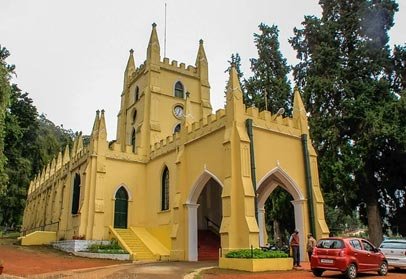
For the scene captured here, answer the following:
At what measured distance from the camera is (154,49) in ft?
104

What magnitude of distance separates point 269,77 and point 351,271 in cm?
2090

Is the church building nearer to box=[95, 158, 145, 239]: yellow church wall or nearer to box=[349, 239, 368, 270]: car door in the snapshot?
box=[95, 158, 145, 239]: yellow church wall

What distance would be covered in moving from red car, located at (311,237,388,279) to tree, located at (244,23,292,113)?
17.0 meters

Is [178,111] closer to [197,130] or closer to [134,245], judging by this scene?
[197,130]

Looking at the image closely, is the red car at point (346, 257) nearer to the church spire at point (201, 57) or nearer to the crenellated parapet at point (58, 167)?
the crenellated parapet at point (58, 167)

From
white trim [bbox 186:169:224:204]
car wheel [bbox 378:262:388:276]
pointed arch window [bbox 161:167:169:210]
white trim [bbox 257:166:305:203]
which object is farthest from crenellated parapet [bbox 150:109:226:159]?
car wheel [bbox 378:262:388:276]

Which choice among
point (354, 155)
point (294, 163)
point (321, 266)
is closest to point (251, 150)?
point (294, 163)

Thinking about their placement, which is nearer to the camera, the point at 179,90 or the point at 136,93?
the point at 179,90

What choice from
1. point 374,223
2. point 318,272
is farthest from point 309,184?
point 318,272

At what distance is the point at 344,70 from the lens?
80.1ft

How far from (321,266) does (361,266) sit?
4.57 feet

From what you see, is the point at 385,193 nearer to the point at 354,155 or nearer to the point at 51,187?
the point at 354,155

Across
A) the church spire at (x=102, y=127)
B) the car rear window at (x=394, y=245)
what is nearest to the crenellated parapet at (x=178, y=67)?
the church spire at (x=102, y=127)

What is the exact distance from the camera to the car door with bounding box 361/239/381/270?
12.9 metres
